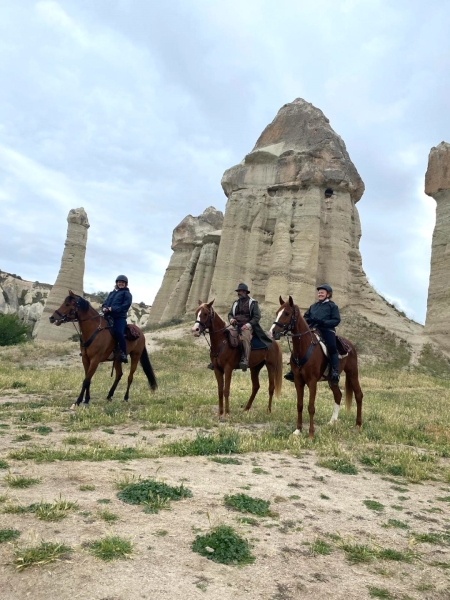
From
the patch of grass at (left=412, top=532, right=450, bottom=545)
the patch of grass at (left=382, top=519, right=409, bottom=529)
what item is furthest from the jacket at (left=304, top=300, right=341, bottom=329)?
the patch of grass at (left=412, top=532, right=450, bottom=545)

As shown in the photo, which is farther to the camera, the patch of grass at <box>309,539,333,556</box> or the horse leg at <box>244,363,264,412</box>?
the horse leg at <box>244,363,264,412</box>

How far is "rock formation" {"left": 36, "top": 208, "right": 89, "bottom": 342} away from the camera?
3912 centimetres

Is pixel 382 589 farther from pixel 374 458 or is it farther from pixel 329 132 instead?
pixel 329 132

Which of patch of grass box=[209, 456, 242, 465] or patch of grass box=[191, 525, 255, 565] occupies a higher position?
patch of grass box=[209, 456, 242, 465]

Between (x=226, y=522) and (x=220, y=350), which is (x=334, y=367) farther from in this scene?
(x=226, y=522)

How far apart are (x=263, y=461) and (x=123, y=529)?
3.05 metres

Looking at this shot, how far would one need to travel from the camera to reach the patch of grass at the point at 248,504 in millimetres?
4250

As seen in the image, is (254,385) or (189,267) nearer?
(254,385)

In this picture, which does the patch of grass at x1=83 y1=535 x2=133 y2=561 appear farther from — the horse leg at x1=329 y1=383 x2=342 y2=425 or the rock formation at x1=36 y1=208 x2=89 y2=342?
the rock formation at x1=36 y1=208 x2=89 y2=342

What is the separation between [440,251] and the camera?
2891cm

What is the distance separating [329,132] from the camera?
3528 centimetres

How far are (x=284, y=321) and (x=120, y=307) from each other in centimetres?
472

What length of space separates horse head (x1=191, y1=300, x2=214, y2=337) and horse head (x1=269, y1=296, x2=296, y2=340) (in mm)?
1899

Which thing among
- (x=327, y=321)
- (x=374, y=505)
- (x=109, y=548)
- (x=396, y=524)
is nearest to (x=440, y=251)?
(x=327, y=321)
